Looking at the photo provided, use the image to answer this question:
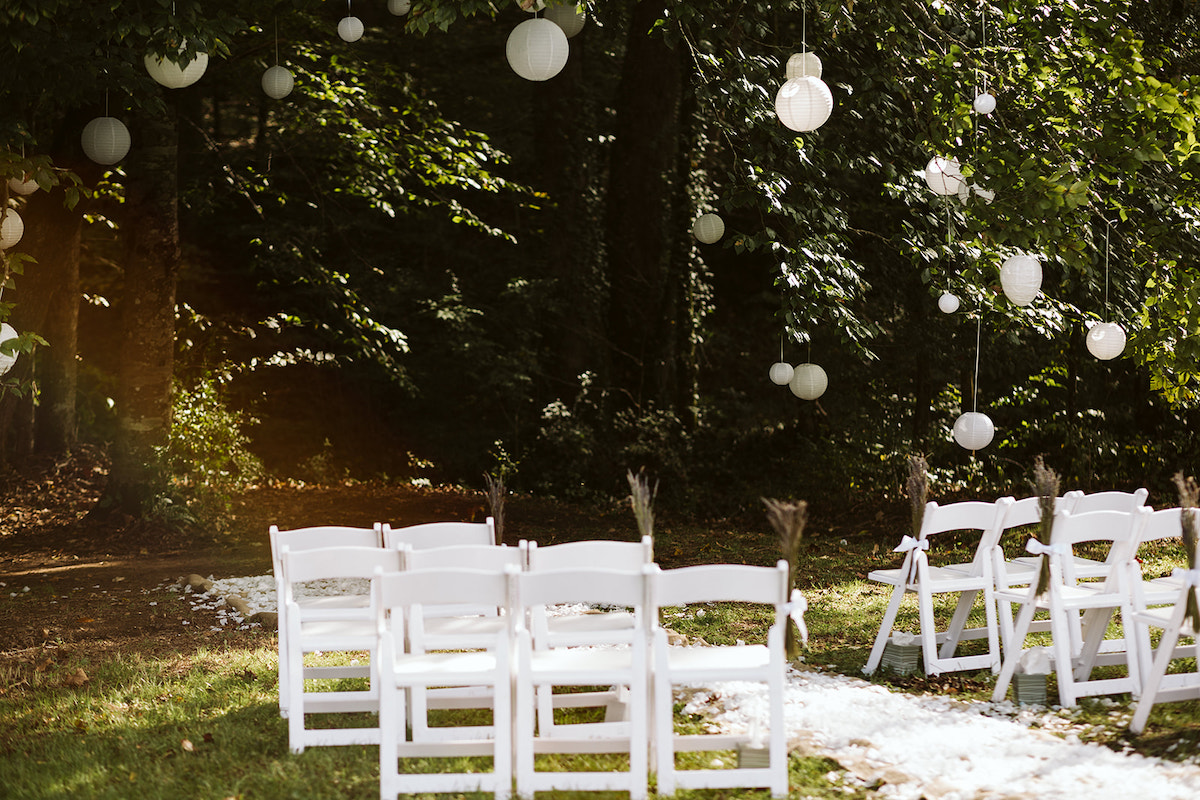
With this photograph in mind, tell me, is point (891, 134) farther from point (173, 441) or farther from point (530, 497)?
point (173, 441)

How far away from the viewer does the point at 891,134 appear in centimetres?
959

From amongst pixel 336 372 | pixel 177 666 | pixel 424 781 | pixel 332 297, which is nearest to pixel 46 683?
pixel 177 666

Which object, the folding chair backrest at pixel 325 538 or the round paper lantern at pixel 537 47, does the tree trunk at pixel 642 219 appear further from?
the folding chair backrest at pixel 325 538

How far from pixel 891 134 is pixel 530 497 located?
5944 mm

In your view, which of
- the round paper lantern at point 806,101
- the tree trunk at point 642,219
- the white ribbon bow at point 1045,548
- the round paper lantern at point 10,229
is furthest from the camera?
the tree trunk at point 642,219

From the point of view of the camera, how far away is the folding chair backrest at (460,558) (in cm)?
452

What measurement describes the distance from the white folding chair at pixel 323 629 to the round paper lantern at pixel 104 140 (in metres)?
4.66

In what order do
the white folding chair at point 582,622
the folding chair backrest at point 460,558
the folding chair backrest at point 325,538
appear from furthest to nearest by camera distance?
the folding chair backrest at point 325,538, the white folding chair at point 582,622, the folding chair backrest at point 460,558

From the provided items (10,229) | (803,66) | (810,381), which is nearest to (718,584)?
(803,66)

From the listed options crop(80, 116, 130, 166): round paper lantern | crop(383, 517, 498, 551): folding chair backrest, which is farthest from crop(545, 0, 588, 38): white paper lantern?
crop(383, 517, 498, 551): folding chair backrest

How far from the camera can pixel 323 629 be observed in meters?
4.77

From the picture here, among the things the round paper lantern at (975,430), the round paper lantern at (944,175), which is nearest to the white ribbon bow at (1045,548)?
the round paper lantern at (975,430)

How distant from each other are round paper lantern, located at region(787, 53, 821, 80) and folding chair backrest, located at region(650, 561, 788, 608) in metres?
3.60

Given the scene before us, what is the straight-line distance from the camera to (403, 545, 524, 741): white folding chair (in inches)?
179
